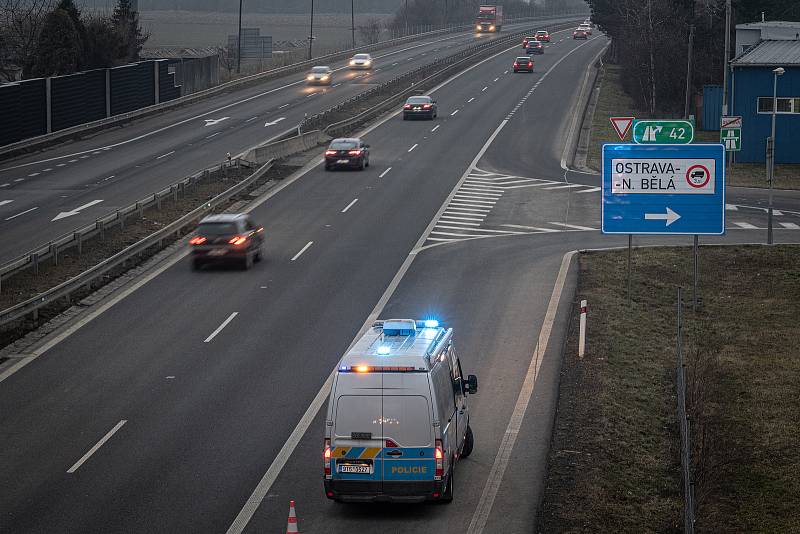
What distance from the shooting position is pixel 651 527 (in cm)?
1644

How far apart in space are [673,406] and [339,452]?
30.1ft

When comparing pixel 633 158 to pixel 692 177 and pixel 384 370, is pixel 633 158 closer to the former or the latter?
pixel 692 177

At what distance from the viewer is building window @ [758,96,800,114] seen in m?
59.4

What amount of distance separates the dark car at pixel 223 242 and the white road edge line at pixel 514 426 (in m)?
9.57

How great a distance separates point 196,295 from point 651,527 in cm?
1820

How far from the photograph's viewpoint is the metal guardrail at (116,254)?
28469 millimetres

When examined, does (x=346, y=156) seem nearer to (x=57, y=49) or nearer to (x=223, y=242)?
(x=223, y=242)

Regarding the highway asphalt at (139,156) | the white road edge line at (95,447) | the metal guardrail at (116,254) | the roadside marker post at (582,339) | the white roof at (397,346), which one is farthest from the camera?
the highway asphalt at (139,156)

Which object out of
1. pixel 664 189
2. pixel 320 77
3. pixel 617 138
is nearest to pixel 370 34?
pixel 320 77

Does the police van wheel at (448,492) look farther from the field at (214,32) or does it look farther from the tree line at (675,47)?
the field at (214,32)

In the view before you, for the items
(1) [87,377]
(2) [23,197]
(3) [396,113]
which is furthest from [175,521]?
(3) [396,113]

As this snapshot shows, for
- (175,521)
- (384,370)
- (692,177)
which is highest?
(692,177)

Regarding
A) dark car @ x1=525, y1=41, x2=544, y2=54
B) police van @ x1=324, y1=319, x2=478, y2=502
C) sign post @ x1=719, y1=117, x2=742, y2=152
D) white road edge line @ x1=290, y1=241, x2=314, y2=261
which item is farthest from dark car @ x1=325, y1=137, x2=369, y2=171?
dark car @ x1=525, y1=41, x2=544, y2=54

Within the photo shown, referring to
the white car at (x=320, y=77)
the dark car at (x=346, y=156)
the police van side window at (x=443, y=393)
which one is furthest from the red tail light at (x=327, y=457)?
the white car at (x=320, y=77)
